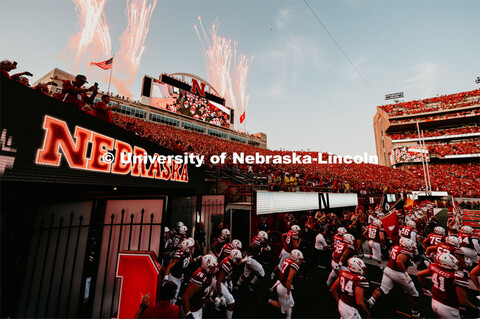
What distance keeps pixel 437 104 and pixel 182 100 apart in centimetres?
6671

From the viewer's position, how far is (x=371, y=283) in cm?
838

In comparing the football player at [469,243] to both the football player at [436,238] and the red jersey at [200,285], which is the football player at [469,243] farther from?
the red jersey at [200,285]

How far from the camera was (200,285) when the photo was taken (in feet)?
16.0

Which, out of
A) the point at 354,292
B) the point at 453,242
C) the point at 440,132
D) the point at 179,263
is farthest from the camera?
the point at 440,132

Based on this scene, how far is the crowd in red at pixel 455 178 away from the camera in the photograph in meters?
35.6

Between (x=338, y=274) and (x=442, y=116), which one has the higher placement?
(x=442, y=116)

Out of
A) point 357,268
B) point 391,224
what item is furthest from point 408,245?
point 391,224

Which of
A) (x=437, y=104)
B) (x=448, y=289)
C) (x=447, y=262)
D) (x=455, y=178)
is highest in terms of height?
(x=437, y=104)

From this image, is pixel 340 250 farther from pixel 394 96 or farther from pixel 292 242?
pixel 394 96

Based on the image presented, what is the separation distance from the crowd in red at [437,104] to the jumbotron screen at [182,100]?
167 feet

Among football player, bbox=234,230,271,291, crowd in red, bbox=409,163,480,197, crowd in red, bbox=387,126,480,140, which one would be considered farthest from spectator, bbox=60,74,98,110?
crowd in red, bbox=387,126,480,140

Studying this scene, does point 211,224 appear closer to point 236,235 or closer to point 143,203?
point 236,235

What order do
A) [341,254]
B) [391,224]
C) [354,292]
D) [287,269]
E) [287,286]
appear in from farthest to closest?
[391,224] → [341,254] → [287,269] → [287,286] → [354,292]

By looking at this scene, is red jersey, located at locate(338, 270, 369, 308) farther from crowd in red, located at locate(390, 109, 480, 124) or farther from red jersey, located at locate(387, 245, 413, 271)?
crowd in red, located at locate(390, 109, 480, 124)
